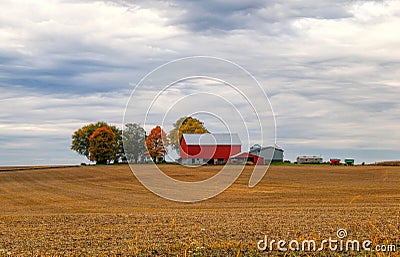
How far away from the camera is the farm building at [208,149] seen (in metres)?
57.1

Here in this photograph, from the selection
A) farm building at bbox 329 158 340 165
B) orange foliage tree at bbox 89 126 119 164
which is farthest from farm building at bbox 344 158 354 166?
orange foliage tree at bbox 89 126 119 164

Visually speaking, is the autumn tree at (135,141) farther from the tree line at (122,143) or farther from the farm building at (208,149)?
the farm building at (208,149)

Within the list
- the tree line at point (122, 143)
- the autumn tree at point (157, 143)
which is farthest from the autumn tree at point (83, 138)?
the autumn tree at point (157, 143)

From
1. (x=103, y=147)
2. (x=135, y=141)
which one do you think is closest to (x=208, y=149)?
(x=135, y=141)

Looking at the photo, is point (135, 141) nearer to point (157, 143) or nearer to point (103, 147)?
point (157, 143)

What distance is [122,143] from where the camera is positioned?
336ft

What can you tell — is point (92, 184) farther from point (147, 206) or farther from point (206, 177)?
point (147, 206)

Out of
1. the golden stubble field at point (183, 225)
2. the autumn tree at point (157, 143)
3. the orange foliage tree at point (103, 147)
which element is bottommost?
the golden stubble field at point (183, 225)

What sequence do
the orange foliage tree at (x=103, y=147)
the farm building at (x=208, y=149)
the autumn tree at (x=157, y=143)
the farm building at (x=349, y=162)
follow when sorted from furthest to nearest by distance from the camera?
the orange foliage tree at (x=103, y=147) → the farm building at (x=349, y=162) → the farm building at (x=208, y=149) → the autumn tree at (x=157, y=143)

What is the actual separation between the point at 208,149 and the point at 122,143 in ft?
110

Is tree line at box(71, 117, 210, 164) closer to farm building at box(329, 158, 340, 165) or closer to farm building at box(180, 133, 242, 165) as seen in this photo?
farm building at box(180, 133, 242, 165)

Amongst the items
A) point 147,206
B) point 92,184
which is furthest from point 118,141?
point 147,206

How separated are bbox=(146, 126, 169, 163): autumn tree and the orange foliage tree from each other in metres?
52.3

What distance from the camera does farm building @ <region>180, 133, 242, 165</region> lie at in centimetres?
5708
